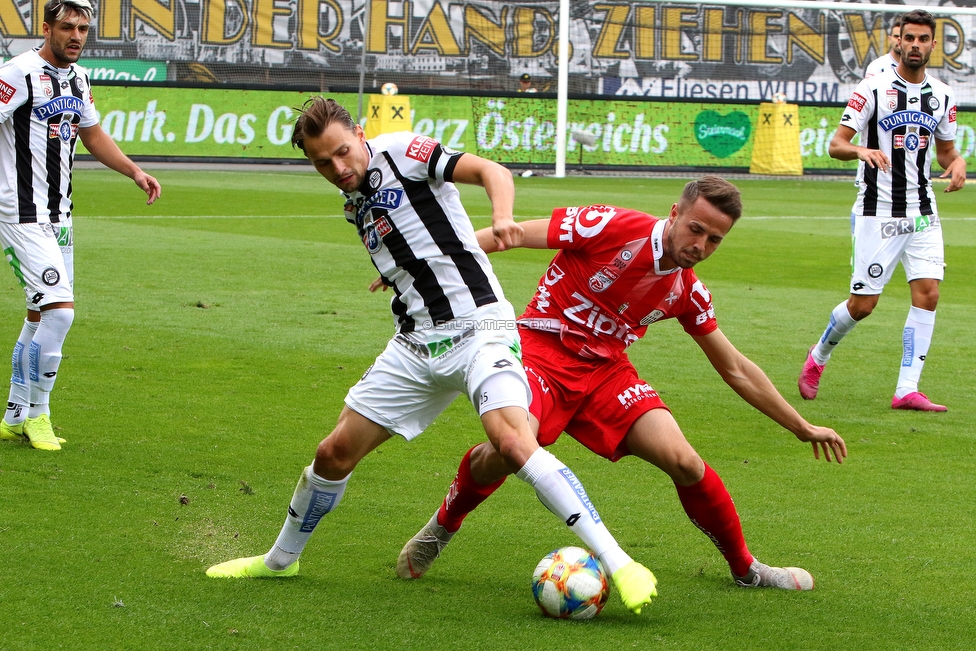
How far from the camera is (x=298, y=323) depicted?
991 centimetres

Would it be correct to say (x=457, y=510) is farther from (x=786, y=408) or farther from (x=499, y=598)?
(x=786, y=408)

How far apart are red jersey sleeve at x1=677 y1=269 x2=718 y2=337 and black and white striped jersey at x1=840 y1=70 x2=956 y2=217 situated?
12.5 ft

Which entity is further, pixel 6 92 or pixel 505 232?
pixel 6 92

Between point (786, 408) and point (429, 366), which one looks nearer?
point (429, 366)

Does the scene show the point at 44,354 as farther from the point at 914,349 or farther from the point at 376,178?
the point at 914,349

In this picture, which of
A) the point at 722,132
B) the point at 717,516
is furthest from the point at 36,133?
the point at 722,132

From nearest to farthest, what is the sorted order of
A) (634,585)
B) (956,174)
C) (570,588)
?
1. (634,585)
2. (570,588)
3. (956,174)

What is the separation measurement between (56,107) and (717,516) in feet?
13.2

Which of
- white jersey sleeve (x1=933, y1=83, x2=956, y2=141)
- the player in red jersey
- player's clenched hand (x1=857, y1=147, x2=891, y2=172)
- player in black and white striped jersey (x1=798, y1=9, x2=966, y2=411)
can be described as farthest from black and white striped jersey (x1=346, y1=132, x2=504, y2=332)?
white jersey sleeve (x1=933, y1=83, x2=956, y2=141)

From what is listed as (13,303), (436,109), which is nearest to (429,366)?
(13,303)

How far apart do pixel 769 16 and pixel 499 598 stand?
37.8 metres

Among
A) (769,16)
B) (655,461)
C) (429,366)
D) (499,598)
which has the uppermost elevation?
(769,16)

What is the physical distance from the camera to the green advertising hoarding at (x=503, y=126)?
26.8m

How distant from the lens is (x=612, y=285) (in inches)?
181
